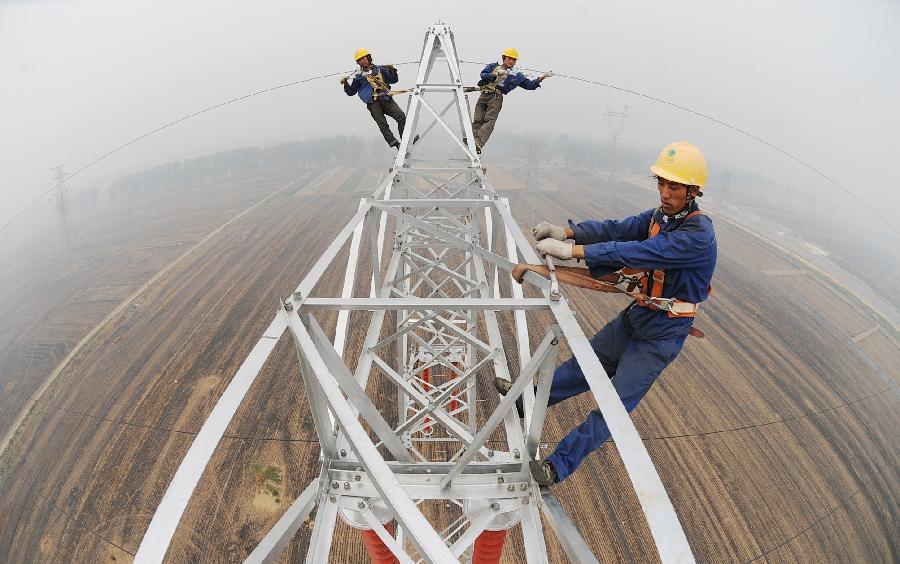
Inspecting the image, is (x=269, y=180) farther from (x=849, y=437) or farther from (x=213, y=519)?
(x=849, y=437)

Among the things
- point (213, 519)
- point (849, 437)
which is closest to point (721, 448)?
point (849, 437)

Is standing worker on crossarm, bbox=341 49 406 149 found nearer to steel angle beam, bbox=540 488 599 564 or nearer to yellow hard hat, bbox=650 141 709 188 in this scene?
yellow hard hat, bbox=650 141 709 188

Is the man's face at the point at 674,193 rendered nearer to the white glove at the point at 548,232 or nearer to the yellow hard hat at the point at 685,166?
the yellow hard hat at the point at 685,166

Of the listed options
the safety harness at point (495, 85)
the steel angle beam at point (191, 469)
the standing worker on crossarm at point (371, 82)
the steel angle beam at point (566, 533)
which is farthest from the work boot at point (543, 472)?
the safety harness at point (495, 85)

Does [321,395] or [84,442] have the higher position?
[321,395]

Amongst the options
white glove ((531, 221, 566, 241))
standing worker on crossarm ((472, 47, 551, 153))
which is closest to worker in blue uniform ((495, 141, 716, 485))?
white glove ((531, 221, 566, 241))
